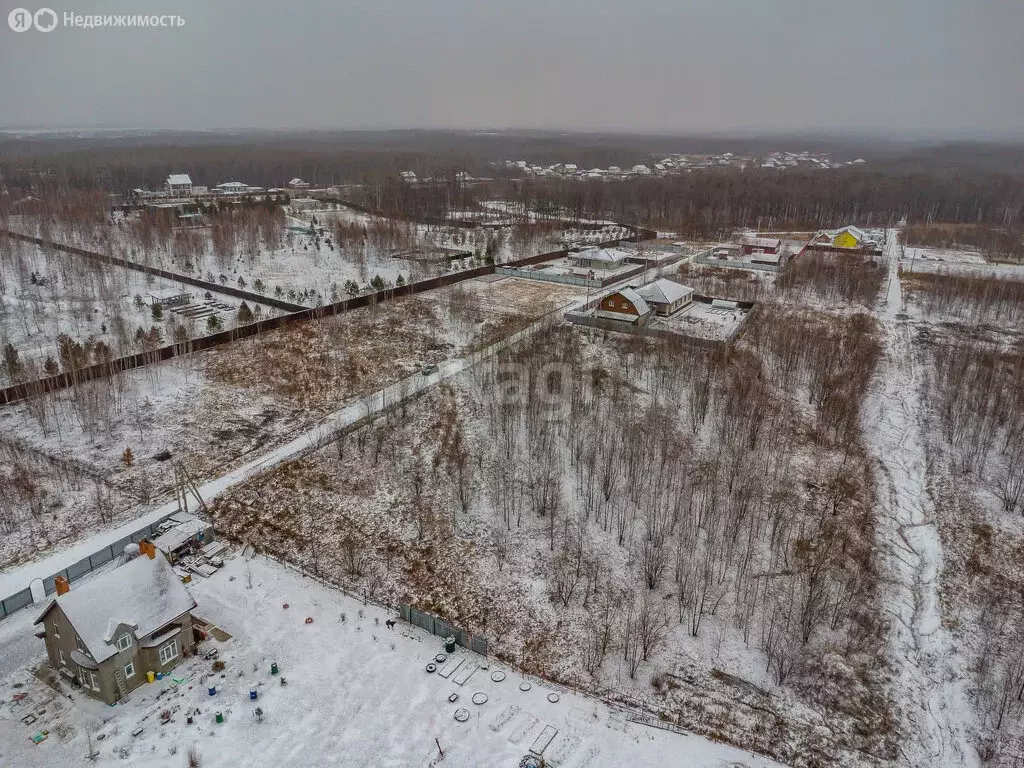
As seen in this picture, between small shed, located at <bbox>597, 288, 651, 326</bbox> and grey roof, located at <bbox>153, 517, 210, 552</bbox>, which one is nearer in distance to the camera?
grey roof, located at <bbox>153, 517, 210, 552</bbox>

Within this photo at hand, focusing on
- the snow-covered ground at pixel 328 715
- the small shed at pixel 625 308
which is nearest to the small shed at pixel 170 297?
the small shed at pixel 625 308

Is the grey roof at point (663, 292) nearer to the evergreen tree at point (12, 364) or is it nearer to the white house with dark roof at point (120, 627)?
the white house with dark roof at point (120, 627)

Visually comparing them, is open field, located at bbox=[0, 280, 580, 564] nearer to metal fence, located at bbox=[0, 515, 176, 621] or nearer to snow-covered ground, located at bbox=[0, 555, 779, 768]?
metal fence, located at bbox=[0, 515, 176, 621]

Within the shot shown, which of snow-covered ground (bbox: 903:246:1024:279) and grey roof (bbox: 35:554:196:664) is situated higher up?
snow-covered ground (bbox: 903:246:1024:279)

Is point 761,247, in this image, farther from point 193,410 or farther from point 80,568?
point 80,568

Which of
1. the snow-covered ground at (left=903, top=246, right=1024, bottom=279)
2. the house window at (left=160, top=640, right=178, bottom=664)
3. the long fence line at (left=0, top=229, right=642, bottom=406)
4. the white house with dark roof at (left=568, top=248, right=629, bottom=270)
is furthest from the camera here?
the snow-covered ground at (left=903, top=246, right=1024, bottom=279)

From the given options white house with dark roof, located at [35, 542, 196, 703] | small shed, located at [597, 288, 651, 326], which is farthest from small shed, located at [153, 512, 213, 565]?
small shed, located at [597, 288, 651, 326]

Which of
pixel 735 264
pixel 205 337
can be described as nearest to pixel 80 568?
pixel 205 337
